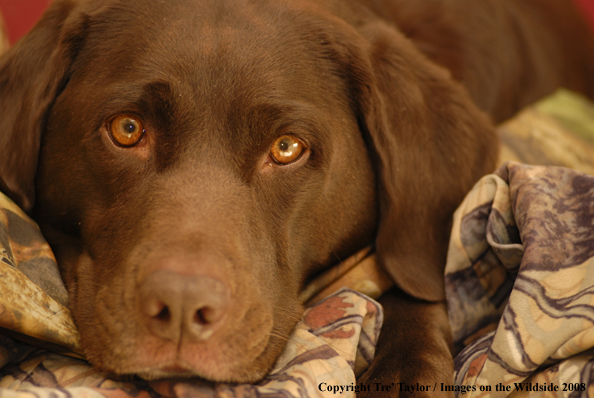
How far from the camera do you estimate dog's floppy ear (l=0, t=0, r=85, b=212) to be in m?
1.93

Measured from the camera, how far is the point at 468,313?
6.39 ft

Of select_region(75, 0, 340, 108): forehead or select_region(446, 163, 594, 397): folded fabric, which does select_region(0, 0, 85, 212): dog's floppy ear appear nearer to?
select_region(75, 0, 340, 108): forehead

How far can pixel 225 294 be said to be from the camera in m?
1.44

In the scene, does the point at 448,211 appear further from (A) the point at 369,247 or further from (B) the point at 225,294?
(B) the point at 225,294

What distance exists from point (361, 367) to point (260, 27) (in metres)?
1.10

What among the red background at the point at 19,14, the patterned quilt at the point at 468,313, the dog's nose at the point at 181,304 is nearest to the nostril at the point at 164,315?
the dog's nose at the point at 181,304

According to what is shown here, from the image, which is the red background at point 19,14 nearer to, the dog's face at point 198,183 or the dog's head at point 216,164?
the dog's head at point 216,164

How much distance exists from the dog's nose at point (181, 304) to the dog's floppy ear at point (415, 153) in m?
0.80

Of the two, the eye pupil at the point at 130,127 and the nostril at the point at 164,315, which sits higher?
the eye pupil at the point at 130,127

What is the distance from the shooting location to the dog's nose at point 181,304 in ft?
4.43

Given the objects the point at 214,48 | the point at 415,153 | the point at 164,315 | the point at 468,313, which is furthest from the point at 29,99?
the point at 468,313

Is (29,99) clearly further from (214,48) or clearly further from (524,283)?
(524,283)

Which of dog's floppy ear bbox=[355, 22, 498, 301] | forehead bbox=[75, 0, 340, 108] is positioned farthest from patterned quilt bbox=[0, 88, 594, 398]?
forehead bbox=[75, 0, 340, 108]

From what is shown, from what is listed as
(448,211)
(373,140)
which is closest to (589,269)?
(448,211)
